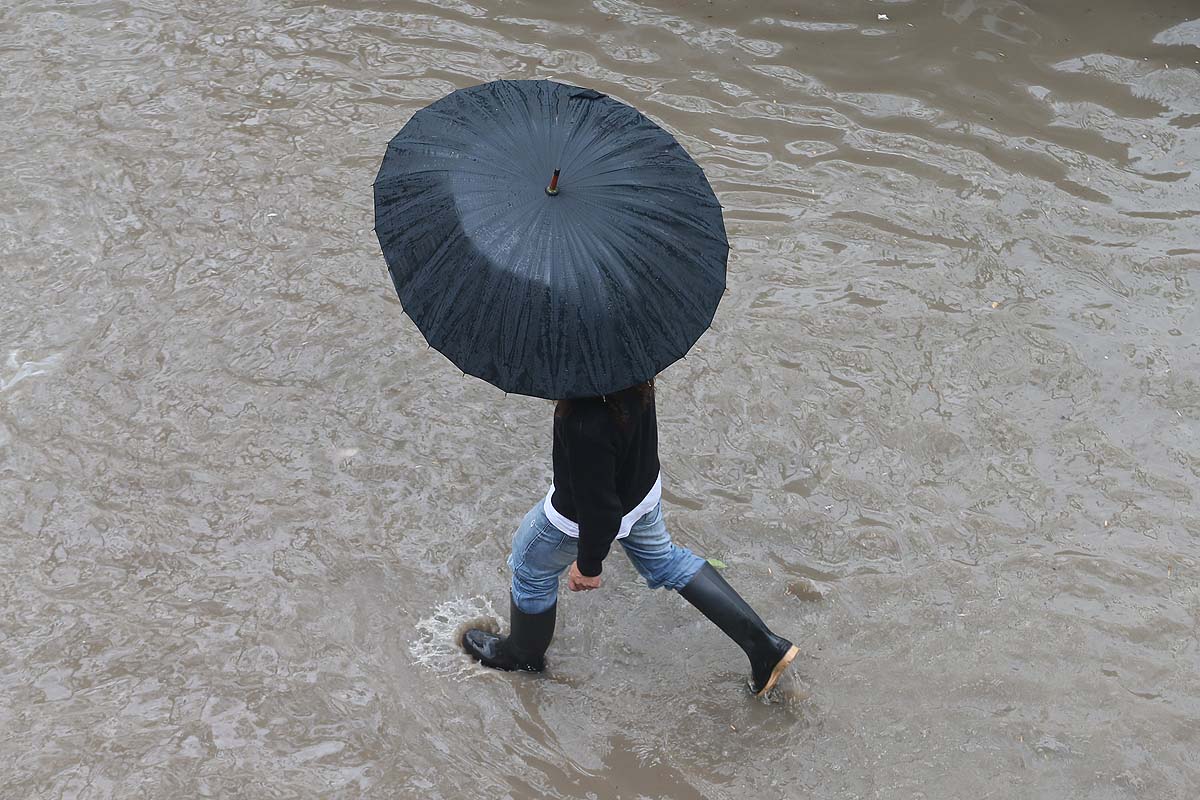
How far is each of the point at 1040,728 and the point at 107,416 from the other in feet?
12.3

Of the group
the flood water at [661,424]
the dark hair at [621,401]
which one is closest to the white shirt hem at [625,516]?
the dark hair at [621,401]

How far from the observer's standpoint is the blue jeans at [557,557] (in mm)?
3197

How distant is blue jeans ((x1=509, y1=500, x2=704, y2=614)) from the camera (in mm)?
3197

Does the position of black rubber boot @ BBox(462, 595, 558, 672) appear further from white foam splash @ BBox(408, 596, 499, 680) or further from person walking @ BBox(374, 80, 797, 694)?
person walking @ BBox(374, 80, 797, 694)

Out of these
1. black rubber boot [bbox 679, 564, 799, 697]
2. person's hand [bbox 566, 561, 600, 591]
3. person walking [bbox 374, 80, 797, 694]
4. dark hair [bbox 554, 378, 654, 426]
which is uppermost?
person walking [bbox 374, 80, 797, 694]

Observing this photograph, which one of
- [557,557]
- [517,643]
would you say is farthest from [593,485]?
[517,643]

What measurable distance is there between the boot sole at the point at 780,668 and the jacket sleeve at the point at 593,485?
856 mm

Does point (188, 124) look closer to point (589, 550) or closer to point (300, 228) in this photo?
point (300, 228)

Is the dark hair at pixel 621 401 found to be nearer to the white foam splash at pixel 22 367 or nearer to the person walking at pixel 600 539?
the person walking at pixel 600 539

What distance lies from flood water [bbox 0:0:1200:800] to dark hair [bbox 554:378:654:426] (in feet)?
4.54

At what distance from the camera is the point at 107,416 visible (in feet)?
14.7

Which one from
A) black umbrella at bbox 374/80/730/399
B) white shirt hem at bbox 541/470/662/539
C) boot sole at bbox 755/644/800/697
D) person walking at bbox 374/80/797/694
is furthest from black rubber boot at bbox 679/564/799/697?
black umbrella at bbox 374/80/730/399

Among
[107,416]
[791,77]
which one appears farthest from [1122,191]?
[107,416]

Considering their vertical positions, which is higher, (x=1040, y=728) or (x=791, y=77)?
(x=791, y=77)
